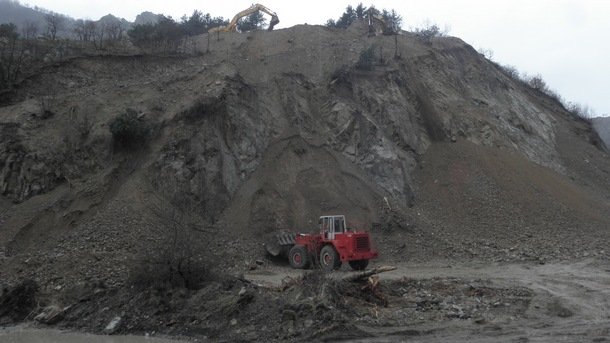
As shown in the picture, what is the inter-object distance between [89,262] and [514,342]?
12730 millimetres

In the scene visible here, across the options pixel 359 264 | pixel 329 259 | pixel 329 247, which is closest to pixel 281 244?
pixel 329 247

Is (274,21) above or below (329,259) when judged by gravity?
above

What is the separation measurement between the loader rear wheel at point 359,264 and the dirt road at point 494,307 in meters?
1.48

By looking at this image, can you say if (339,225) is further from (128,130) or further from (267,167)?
(128,130)

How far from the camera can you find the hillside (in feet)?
64.0

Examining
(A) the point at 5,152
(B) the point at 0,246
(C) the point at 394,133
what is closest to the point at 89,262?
(B) the point at 0,246

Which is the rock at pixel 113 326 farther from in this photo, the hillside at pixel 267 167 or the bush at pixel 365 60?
the bush at pixel 365 60

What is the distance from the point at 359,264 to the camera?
19.0 meters

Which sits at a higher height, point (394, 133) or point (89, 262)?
point (394, 133)

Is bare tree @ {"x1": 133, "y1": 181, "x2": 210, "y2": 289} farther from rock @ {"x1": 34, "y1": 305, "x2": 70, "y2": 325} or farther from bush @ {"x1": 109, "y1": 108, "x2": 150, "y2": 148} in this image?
bush @ {"x1": 109, "y1": 108, "x2": 150, "y2": 148}

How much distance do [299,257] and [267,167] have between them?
647 centimetres

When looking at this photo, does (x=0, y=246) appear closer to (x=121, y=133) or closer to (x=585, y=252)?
(x=121, y=133)

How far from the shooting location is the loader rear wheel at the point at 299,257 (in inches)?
769

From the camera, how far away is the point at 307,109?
28938 millimetres
